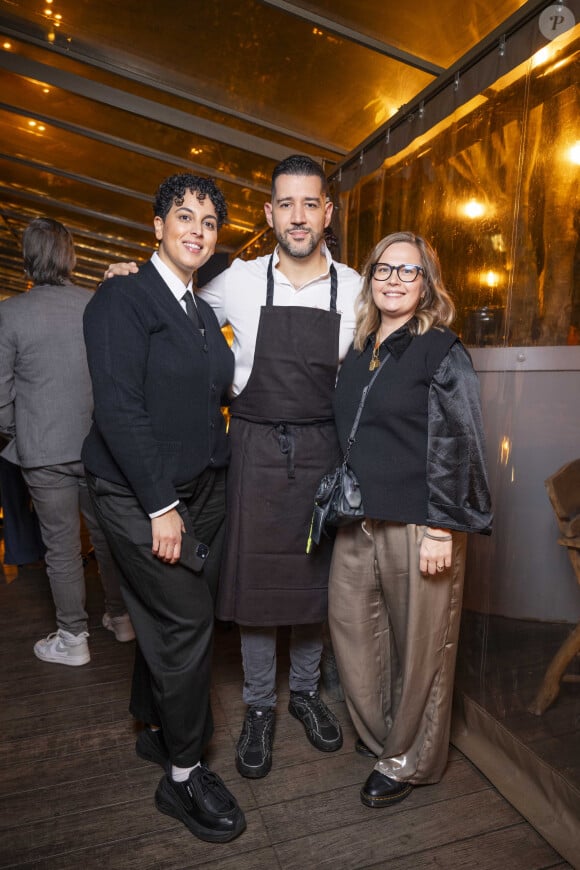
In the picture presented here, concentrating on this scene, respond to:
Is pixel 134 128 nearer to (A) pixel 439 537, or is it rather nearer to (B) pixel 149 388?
(B) pixel 149 388

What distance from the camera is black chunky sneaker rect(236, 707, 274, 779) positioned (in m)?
1.79

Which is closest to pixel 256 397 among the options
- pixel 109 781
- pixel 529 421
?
pixel 529 421

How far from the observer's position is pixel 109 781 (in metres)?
1.76

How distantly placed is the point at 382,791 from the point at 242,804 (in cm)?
39

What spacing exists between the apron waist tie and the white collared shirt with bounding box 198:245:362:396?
183 mm

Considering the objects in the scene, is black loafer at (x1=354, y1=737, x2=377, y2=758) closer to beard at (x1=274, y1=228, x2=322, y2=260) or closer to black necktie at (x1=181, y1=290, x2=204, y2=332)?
black necktie at (x1=181, y1=290, x2=204, y2=332)

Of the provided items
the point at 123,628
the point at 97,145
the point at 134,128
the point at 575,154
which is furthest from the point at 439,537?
the point at 97,145

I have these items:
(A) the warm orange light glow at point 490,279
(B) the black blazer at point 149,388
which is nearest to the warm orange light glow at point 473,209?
(A) the warm orange light glow at point 490,279

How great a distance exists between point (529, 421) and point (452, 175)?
0.97m

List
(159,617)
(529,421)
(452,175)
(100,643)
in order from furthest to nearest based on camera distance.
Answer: (100,643), (452,175), (529,421), (159,617)

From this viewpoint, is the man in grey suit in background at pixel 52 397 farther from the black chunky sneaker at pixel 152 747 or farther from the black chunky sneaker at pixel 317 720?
the black chunky sneaker at pixel 317 720

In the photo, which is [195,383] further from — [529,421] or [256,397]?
[529,421]

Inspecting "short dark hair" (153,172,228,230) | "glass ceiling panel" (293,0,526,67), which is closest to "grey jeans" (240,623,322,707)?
"short dark hair" (153,172,228,230)

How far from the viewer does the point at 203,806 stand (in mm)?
1557
